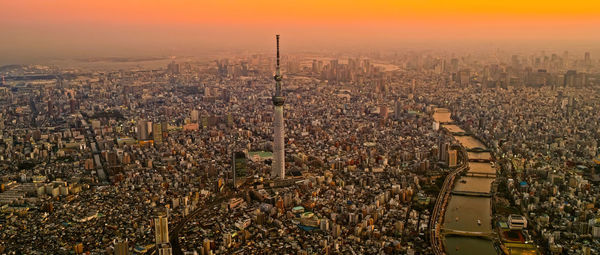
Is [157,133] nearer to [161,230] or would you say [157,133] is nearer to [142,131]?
[142,131]

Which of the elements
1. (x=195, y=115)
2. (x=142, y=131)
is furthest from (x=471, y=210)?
(x=195, y=115)

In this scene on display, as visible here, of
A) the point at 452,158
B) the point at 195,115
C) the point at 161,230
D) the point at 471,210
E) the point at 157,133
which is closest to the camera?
the point at 161,230

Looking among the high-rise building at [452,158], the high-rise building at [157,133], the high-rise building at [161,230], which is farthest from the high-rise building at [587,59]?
the high-rise building at [161,230]

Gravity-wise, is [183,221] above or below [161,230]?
below

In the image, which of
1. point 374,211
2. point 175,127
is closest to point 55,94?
point 175,127

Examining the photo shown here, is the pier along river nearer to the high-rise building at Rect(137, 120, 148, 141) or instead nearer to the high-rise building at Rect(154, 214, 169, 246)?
the high-rise building at Rect(154, 214, 169, 246)

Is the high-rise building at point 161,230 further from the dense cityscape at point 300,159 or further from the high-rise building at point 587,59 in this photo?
the high-rise building at point 587,59

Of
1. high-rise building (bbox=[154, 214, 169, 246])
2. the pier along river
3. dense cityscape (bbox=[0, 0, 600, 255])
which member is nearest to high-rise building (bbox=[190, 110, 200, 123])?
dense cityscape (bbox=[0, 0, 600, 255])

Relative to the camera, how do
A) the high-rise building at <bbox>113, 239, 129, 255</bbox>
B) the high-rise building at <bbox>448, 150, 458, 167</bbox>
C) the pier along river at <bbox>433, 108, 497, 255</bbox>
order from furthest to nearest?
1. the high-rise building at <bbox>448, 150, 458, 167</bbox>
2. the pier along river at <bbox>433, 108, 497, 255</bbox>
3. the high-rise building at <bbox>113, 239, 129, 255</bbox>
